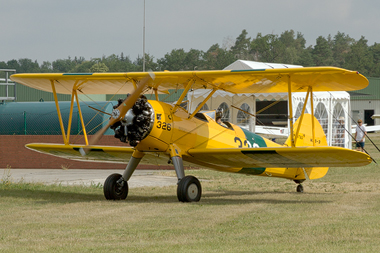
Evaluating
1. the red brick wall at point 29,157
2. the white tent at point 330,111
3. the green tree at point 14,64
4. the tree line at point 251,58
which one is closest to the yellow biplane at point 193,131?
the red brick wall at point 29,157

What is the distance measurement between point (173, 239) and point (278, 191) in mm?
6716

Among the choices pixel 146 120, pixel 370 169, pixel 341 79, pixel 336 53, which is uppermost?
pixel 336 53

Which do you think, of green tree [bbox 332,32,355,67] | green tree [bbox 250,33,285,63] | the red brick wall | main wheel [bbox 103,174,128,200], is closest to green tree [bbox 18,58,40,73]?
green tree [bbox 250,33,285,63]

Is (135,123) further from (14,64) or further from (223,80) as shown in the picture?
(14,64)

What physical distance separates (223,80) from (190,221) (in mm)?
4052

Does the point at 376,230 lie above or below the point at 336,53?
below

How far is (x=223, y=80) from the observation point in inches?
424

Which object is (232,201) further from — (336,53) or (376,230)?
(336,53)

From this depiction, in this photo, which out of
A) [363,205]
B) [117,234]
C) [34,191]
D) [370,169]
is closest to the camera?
[117,234]

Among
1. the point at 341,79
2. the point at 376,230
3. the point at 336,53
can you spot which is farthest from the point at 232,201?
the point at 336,53

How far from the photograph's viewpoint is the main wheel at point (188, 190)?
380 inches

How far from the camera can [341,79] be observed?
31.8 ft

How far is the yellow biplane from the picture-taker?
940 cm

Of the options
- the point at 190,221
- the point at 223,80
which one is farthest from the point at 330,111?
the point at 190,221
